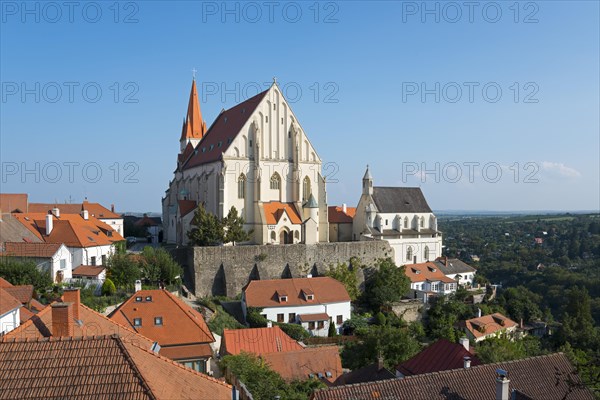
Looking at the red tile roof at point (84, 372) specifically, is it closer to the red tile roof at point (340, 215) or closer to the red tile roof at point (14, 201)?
the red tile roof at point (340, 215)

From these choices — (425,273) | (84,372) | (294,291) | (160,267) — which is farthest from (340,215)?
(84,372)

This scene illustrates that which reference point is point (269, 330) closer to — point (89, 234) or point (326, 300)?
point (326, 300)

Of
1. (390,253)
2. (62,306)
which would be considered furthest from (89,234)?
(62,306)

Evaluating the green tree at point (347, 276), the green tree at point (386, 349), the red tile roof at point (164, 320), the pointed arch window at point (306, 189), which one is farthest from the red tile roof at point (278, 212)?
the red tile roof at point (164, 320)

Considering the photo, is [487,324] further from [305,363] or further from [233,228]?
[233,228]

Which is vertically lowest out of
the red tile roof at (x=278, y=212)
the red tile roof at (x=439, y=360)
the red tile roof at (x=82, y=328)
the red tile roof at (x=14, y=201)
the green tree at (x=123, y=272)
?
the red tile roof at (x=439, y=360)

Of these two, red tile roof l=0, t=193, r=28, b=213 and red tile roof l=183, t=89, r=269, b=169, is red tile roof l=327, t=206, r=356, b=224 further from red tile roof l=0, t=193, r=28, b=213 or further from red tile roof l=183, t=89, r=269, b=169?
red tile roof l=0, t=193, r=28, b=213

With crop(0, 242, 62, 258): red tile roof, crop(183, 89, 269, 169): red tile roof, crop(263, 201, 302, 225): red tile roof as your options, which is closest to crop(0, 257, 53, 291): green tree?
crop(0, 242, 62, 258): red tile roof
